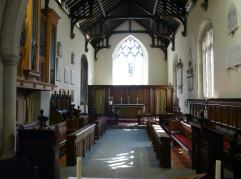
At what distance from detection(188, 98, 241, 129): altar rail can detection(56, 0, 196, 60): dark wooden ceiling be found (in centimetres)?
409

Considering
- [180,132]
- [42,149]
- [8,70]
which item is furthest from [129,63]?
[42,149]

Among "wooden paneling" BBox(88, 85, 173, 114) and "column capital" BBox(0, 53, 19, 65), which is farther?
"wooden paneling" BBox(88, 85, 173, 114)

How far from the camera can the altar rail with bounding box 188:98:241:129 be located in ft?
19.3

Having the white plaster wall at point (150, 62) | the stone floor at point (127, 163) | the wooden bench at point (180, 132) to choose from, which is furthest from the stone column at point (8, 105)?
the white plaster wall at point (150, 62)

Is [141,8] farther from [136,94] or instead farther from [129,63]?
[136,94]

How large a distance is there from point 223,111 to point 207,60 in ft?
9.65

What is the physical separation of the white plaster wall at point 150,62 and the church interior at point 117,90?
6 cm

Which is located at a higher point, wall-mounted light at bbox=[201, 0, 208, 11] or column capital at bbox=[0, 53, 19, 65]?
wall-mounted light at bbox=[201, 0, 208, 11]

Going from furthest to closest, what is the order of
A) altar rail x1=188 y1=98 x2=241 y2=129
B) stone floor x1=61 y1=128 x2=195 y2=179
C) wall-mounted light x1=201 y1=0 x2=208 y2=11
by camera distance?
wall-mounted light x1=201 y1=0 x2=208 y2=11 < altar rail x1=188 y1=98 x2=241 y2=129 < stone floor x1=61 y1=128 x2=195 y2=179

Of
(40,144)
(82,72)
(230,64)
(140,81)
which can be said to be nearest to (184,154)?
(230,64)

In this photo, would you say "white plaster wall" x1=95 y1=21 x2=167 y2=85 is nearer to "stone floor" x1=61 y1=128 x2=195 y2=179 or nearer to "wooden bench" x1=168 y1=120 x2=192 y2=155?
"wooden bench" x1=168 y1=120 x2=192 y2=155

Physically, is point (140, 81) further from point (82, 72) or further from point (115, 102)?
point (82, 72)

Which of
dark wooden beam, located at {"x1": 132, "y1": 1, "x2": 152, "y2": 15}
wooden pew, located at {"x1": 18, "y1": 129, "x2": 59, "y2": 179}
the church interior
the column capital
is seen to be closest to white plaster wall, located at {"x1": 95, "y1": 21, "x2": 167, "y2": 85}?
the church interior

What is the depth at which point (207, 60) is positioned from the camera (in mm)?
9273
